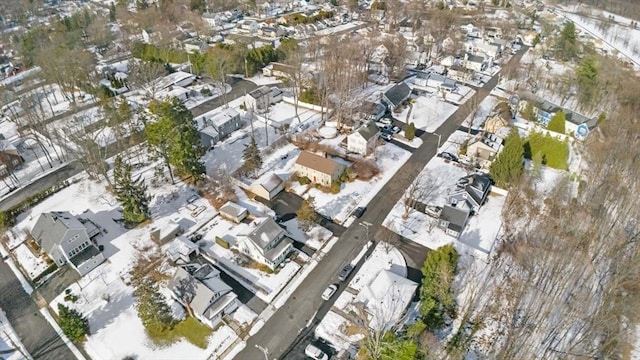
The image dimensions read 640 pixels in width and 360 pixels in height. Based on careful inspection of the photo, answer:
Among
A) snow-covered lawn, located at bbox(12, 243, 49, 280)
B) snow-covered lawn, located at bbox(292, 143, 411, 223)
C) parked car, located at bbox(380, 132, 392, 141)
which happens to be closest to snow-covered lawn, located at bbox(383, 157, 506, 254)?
snow-covered lawn, located at bbox(292, 143, 411, 223)

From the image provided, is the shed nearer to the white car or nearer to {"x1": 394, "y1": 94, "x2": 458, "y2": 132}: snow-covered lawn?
the white car

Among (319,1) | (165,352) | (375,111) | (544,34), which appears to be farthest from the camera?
(319,1)

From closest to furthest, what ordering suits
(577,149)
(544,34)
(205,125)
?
(577,149), (205,125), (544,34)

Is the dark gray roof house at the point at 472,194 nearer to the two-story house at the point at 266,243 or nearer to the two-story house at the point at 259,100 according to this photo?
the two-story house at the point at 266,243

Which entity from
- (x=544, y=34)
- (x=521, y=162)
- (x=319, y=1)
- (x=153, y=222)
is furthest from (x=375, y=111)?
(x=319, y=1)

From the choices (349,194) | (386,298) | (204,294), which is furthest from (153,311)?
(349,194)

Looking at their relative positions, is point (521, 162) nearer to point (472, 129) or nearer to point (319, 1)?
point (472, 129)

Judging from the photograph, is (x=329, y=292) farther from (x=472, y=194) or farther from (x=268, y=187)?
(x=472, y=194)

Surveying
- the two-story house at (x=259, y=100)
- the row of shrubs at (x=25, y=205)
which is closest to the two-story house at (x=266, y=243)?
the row of shrubs at (x=25, y=205)
